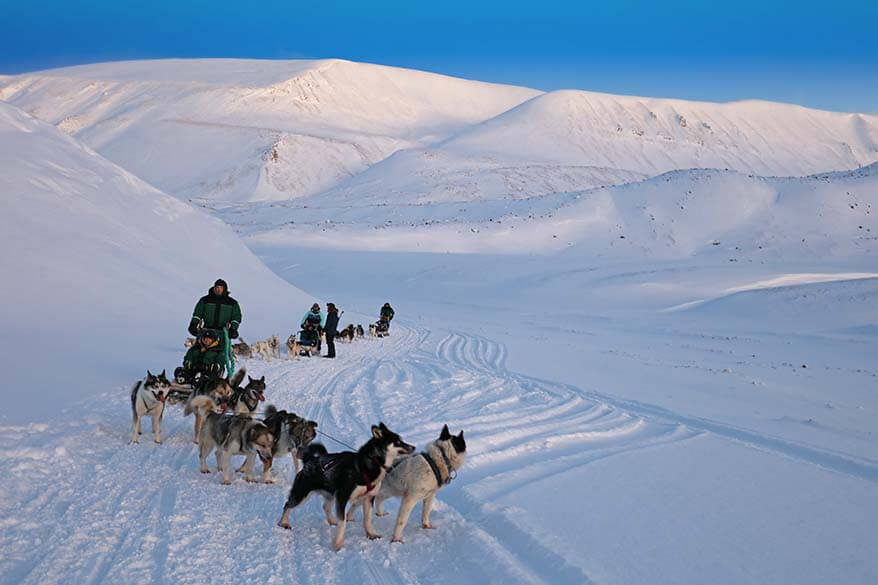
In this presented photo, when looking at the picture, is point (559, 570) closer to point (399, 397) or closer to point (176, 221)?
point (399, 397)

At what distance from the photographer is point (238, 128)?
481 feet

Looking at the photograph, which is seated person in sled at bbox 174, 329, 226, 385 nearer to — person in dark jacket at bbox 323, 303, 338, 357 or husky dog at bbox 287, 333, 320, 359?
husky dog at bbox 287, 333, 320, 359

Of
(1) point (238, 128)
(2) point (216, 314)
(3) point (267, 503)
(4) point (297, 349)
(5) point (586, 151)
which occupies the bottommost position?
(3) point (267, 503)

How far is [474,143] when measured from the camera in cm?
15225

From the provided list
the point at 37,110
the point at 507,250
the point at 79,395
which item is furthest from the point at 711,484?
the point at 37,110

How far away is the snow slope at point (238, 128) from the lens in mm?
127625

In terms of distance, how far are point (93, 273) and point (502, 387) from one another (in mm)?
11153

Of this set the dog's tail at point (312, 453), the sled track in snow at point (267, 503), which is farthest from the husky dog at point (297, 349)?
the dog's tail at point (312, 453)

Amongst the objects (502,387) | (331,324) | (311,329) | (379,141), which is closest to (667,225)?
(331,324)

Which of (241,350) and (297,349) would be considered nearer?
(241,350)

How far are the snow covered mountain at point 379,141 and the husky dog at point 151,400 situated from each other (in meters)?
89.4

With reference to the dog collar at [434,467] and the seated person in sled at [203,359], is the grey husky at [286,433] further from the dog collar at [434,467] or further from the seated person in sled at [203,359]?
the seated person in sled at [203,359]

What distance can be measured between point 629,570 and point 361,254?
51441 mm

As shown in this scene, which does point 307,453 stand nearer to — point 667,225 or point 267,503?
point 267,503
